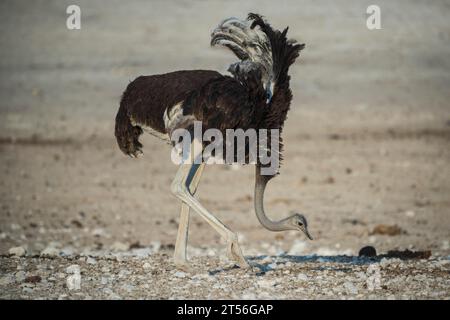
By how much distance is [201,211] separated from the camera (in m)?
7.58

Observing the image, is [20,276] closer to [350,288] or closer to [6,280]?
[6,280]

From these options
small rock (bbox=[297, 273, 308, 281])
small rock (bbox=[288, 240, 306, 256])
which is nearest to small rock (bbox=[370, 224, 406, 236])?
small rock (bbox=[288, 240, 306, 256])

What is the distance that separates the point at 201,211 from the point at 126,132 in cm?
99

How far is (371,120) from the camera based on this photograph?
16766mm

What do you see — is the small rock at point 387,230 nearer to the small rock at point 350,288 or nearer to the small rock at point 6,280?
the small rock at point 350,288

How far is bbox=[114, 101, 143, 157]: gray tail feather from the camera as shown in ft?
26.5

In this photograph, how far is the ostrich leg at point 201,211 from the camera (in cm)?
748

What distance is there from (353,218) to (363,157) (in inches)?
102

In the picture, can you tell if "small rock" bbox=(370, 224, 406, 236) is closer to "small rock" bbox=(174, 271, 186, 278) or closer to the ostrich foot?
the ostrich foot

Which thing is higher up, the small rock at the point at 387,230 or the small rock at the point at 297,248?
Answer: the small rock at the point at 387,230


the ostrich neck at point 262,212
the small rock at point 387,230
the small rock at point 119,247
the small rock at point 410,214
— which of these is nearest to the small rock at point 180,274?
the ostrich neck at point 262,212

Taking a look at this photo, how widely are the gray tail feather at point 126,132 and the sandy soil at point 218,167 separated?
0.92 m

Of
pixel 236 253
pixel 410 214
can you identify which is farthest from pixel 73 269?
pixel 410 214

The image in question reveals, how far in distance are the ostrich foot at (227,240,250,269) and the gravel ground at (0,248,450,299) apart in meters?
0.07
